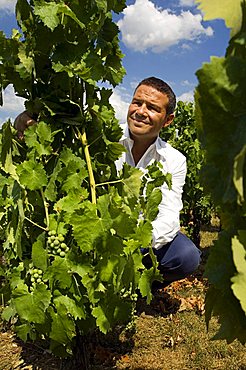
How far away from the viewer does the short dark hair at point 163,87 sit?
13.3 feet

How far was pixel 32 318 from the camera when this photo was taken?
2383 mm

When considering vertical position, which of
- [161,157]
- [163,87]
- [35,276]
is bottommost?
[35,276]

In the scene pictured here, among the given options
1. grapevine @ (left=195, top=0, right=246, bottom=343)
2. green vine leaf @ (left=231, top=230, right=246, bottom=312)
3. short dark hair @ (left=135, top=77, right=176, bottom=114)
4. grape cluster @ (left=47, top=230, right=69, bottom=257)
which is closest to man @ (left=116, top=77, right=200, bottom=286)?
short dark hair @ (left=135, top=77, right=176, bottom=114)

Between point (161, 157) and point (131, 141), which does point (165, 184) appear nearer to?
point (161, 157)

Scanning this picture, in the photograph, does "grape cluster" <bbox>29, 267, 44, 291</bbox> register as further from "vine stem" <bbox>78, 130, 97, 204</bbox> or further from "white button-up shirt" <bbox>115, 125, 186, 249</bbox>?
"white button-up shirt" <bbox>115, 125, 186, 249</bbox>

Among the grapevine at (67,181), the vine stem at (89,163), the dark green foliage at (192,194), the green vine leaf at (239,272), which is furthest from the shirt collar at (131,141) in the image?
the dark green foliage at (192,194)

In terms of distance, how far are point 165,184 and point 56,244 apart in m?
2.13

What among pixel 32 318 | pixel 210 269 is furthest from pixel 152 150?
pixel 210 269

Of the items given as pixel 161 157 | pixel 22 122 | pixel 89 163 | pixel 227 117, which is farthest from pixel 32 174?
pixel 161 157

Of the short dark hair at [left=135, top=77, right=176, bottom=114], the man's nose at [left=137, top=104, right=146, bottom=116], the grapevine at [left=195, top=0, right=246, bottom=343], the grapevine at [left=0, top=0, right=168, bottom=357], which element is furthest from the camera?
the short dark hair at [left=135, top=77, right=176, bottom=114]

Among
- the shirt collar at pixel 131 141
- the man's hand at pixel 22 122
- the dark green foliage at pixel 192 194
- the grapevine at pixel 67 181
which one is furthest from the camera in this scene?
the dark green foliage at pixel 192 194

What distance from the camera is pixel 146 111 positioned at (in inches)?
156

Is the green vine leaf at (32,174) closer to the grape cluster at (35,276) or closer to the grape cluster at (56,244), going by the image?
the grape cluster at (56,244)

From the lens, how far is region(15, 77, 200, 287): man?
401cm
